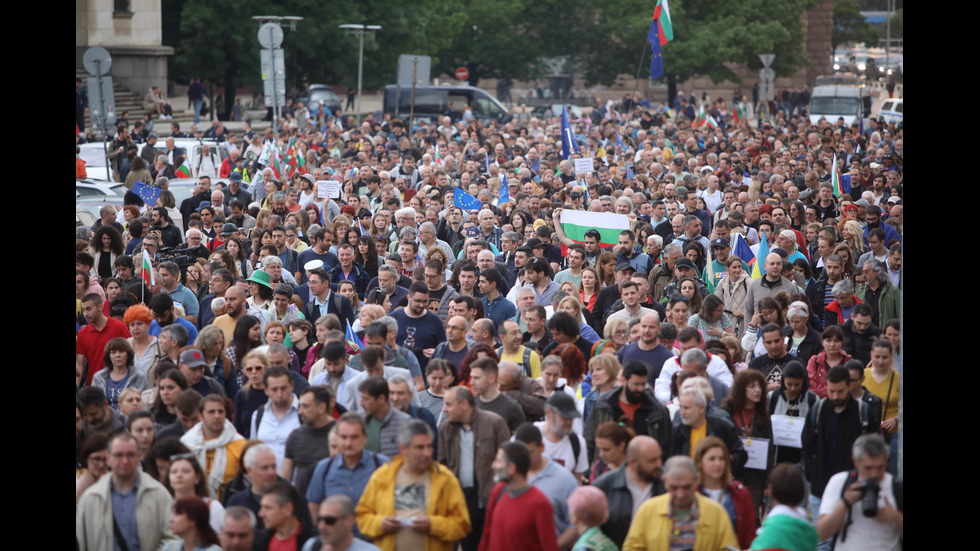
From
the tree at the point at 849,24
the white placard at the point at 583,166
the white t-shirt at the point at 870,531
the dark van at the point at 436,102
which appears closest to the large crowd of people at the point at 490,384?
the white t-shirt at the point at 870,531

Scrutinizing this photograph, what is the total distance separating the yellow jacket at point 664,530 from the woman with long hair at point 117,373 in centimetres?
416

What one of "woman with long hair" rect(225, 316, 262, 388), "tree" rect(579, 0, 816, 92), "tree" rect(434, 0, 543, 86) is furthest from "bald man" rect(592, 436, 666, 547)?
"tree" rect(579, 0, 816, 92)

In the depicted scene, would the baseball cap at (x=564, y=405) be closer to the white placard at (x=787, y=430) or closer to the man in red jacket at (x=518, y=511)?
the man in red jacket at (x=518, y=511)

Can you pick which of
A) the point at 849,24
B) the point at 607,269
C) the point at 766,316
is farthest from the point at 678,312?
the point at 849,24

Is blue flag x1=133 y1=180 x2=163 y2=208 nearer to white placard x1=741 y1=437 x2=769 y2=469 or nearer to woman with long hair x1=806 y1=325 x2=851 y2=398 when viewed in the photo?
woman with long hair x1=806 y1=325 x2=851 y2=398

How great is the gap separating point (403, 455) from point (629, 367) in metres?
1.73

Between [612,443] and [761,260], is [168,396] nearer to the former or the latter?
[612,443]

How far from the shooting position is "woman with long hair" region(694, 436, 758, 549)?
679cm

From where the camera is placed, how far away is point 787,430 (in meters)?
8.42

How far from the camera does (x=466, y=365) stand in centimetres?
912

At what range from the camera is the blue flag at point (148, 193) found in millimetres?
18562

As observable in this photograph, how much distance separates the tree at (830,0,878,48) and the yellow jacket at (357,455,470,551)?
3297 inches

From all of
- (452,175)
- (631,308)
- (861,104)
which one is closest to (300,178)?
(452,175)

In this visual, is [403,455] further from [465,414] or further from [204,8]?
[204,8]
